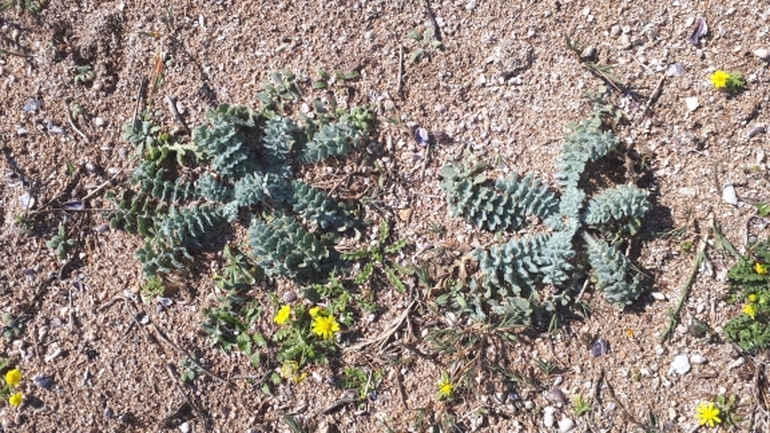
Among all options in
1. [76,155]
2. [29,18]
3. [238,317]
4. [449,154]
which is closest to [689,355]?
[449,154]

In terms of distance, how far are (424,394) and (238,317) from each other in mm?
994

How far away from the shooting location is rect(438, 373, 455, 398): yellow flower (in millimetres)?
3459

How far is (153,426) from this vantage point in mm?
3607

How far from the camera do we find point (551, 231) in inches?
137

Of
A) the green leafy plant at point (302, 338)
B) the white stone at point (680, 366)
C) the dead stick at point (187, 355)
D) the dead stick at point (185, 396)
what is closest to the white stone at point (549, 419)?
the white stone at point (680, 366)

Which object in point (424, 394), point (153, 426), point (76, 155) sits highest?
point (76, 155)

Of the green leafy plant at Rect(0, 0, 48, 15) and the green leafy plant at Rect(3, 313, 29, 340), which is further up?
the green leafy plant at Rect(0, 0, 48, 15)

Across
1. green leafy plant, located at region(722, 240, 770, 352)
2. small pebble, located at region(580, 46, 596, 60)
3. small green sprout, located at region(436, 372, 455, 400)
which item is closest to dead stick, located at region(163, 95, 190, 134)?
small green sprout, located at region(436, 372, 455, 400)

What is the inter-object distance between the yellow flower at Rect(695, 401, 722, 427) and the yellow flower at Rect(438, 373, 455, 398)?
1150 mm

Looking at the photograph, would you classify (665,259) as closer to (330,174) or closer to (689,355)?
(689,355)

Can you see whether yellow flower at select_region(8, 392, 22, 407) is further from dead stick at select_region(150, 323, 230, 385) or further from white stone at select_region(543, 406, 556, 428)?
white stone at select_region(543, 406, 556, 428)

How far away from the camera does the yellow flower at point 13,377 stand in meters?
3.57

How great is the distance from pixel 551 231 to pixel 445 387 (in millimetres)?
899

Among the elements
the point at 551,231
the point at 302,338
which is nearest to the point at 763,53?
the point at 551,231
